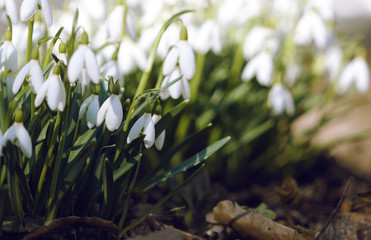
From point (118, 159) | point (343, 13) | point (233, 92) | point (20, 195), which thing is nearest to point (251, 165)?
point (233, 92)

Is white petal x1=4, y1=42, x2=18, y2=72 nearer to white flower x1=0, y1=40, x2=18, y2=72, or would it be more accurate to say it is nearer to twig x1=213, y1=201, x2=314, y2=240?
white flower x1=0, y1=40, x2=18, y2=72

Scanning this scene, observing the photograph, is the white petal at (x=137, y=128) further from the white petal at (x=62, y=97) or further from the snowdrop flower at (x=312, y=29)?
the snowdrop flower at (x=312, y=29)

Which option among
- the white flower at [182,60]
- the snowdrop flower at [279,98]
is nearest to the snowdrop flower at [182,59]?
the white flower at [182,60]

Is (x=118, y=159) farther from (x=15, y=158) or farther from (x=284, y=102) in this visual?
(x=284, y=102)

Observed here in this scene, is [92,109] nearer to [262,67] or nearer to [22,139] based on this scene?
[22,139]

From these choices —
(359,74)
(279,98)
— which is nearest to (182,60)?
(279,98)

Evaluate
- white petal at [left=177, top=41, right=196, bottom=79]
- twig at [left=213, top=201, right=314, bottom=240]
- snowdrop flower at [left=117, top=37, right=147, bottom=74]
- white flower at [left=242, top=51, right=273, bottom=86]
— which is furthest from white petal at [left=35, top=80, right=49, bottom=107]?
white flower at [left=242, top=51, right=273, bottom=86]
